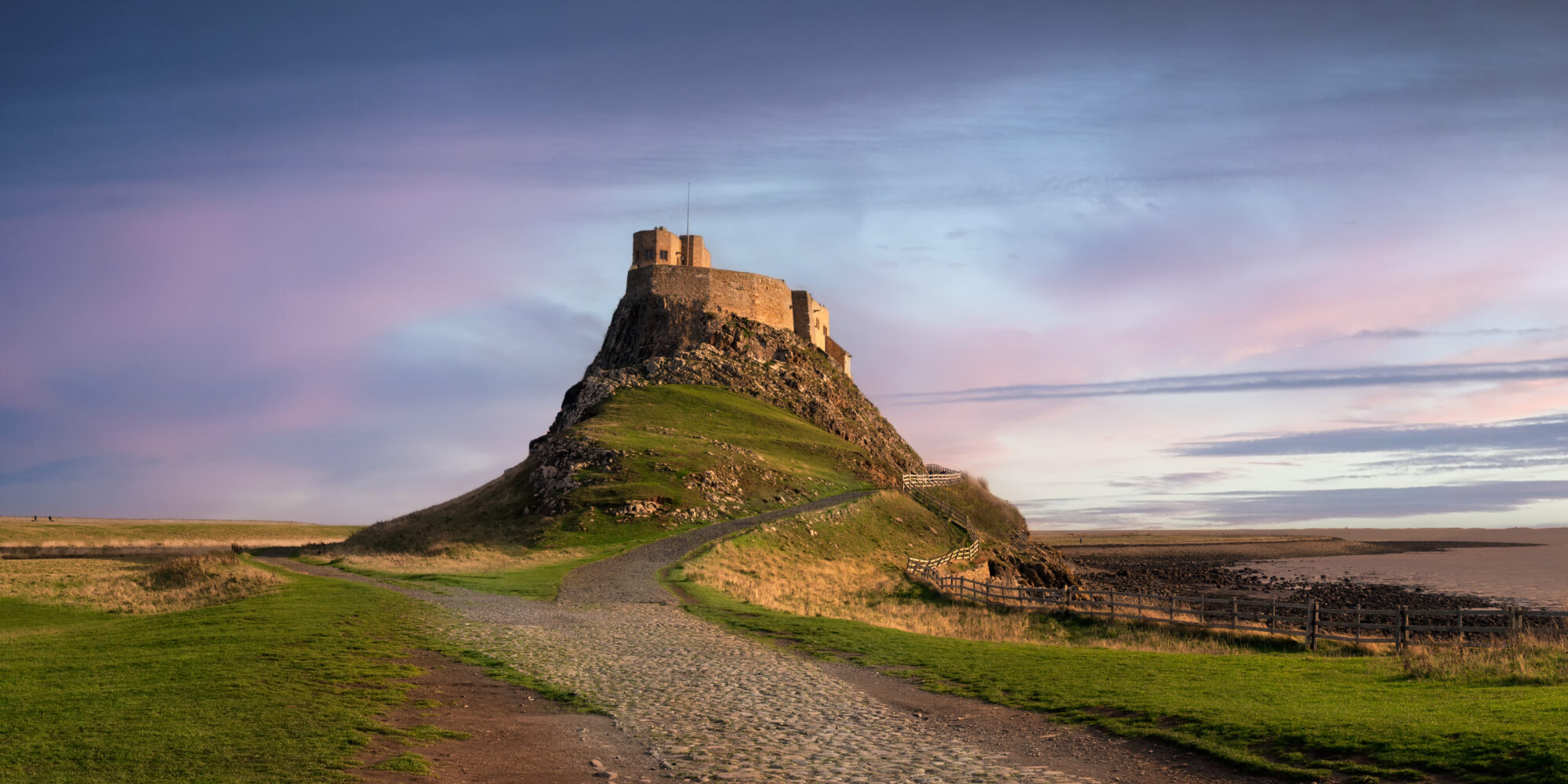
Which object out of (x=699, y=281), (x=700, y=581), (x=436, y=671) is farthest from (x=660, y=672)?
(x=699, y=281)

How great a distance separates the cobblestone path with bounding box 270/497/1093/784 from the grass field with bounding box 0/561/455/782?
3514 mm

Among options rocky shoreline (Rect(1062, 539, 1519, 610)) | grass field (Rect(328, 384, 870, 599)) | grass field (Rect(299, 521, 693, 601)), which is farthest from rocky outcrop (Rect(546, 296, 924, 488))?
grass field (Rect(299, 521, 693, 601))

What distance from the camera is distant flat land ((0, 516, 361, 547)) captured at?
96812 mm

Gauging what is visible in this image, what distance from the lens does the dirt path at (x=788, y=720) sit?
12.7m

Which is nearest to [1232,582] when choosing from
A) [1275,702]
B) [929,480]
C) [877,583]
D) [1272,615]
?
[929,480]

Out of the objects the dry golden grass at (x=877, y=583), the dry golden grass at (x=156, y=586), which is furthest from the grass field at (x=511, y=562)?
the dry golden grass at (x=156, y=586)

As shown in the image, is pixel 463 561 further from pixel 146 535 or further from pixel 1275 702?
pixel 146 535

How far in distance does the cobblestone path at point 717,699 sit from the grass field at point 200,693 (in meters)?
3.51

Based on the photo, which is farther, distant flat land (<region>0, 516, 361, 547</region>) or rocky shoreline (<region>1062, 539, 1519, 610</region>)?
distant flat land (<region>0, 516, 361, 547</region>)

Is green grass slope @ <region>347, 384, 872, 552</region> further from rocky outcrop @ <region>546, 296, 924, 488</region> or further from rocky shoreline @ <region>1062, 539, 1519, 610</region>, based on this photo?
rocky shoreline @ <region>1062, 539, 1519, 610</region>

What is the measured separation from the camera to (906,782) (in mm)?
11742

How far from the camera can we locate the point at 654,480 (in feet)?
215

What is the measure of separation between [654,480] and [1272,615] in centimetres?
4291

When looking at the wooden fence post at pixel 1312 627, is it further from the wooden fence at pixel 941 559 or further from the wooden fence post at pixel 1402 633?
the wooden fence at pixel 941 559
